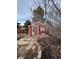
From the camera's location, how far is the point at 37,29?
162 centimetres

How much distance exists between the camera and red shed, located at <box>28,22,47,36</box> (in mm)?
1590

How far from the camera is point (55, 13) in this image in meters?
1.72

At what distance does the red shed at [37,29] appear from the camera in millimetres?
1590

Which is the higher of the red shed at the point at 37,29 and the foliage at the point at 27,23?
the foliage at the point at 27,23

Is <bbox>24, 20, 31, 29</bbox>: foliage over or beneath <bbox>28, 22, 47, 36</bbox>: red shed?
over
